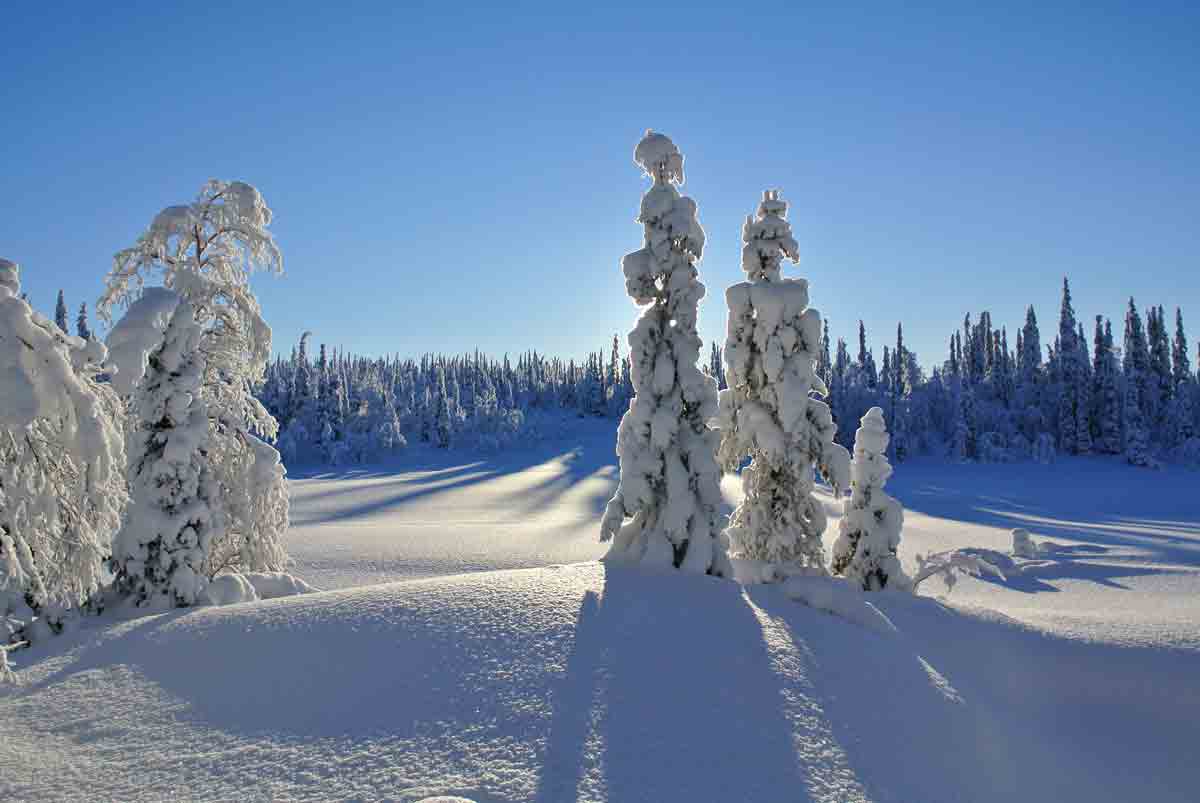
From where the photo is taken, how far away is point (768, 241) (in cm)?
1397

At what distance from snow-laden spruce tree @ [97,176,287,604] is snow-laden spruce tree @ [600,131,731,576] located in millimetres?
6367

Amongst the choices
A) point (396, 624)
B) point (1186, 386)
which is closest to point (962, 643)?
point (396, 624)

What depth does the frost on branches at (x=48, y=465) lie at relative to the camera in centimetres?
528

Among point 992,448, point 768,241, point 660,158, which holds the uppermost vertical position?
point 660,158

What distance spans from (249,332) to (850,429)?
73.0 metres

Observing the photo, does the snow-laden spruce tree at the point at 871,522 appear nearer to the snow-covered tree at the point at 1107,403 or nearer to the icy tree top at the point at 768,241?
the icy tree top at the point at 768,241

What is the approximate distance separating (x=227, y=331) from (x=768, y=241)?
10.7 meters

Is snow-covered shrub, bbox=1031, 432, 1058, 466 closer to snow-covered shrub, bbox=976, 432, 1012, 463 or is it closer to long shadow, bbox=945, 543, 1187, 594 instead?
snow-covered shrub, bbox=976, 432, 1012, 463

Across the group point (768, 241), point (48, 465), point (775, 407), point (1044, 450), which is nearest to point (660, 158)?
point (768, 241)

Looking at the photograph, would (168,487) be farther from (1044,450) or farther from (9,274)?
(1044,450)

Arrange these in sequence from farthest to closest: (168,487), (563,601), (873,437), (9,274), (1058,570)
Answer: (1058,570) < (873,437) < (168,487) < (563,601) < (9,274)

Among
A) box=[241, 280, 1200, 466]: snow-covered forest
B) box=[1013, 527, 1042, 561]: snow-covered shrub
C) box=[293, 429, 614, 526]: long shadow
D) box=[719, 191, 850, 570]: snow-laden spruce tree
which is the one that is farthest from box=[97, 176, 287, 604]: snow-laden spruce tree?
box=[241, 280, 1200, 466]: snow-covered forest

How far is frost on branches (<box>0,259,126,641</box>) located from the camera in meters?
5.28

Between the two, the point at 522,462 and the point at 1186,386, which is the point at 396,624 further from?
the point at 1186,386
